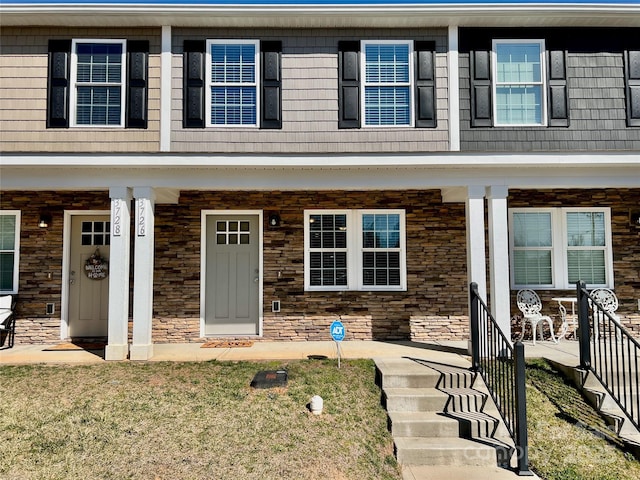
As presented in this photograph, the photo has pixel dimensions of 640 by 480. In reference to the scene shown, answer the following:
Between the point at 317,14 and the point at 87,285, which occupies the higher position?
the point at 317,14

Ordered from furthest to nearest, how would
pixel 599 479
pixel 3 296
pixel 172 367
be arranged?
pixel 3 296
pixel 172 367
pixel 599 479

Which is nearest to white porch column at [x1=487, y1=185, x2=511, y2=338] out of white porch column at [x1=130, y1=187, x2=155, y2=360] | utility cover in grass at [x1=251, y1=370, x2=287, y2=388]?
utility cover in grass at [x1=251, y1=370, x2=287, y2=388]

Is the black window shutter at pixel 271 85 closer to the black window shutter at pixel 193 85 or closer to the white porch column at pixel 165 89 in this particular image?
the black window shutter at pixel 193 85

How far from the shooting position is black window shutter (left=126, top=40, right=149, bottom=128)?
638 centimetres

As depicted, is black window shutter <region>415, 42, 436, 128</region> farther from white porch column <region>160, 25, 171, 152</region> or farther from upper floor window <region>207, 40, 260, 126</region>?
white porch column <region>160, 25, 171, 152</region>

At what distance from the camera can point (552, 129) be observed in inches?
253

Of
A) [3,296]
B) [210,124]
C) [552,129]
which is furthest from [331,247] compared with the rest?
[3,296]

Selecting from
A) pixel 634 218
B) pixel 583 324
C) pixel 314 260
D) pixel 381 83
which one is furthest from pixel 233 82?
pixel 634 218

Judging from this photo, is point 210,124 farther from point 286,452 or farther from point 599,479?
point 599,479

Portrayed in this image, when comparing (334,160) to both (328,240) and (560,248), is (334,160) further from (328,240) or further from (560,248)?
(560,248)

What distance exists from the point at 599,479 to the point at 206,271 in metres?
6.21

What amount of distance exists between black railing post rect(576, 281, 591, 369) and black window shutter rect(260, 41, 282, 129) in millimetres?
Answer: 4738

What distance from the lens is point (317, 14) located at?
631 centimetres

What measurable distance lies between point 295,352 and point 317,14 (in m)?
5.21
